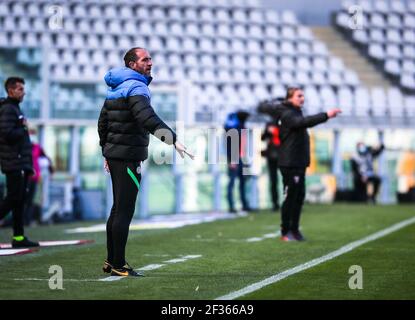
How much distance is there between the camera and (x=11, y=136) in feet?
37.1

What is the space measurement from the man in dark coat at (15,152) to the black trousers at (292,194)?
292 cm

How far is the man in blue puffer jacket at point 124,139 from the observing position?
8.38 metres

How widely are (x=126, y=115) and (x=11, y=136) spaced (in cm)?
322

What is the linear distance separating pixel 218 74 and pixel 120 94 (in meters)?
26.8

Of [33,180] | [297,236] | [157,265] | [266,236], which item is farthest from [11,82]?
[33,180]

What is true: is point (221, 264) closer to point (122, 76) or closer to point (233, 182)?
point (122, 76)

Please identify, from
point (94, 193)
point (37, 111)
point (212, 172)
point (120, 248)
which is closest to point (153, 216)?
point (94, 193)

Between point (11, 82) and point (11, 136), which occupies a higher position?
point (11, 82)

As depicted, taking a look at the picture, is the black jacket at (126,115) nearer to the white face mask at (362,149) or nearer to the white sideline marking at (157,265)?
the white sideline marking at (157,265)

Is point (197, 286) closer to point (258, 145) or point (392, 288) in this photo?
point (392, 288)

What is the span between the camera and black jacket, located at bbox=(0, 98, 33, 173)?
11.3m

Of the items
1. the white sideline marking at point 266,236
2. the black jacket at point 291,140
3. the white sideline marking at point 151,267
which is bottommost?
the white sideline marking at point 266,236

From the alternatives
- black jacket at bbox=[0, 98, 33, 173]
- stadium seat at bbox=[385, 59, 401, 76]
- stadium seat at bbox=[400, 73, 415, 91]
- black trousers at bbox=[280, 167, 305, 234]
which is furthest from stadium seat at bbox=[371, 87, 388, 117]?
black jacket at bbox=[0, 98, 33, 173]

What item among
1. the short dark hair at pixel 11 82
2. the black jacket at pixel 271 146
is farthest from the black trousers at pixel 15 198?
the black jacket at pixel 271 146
